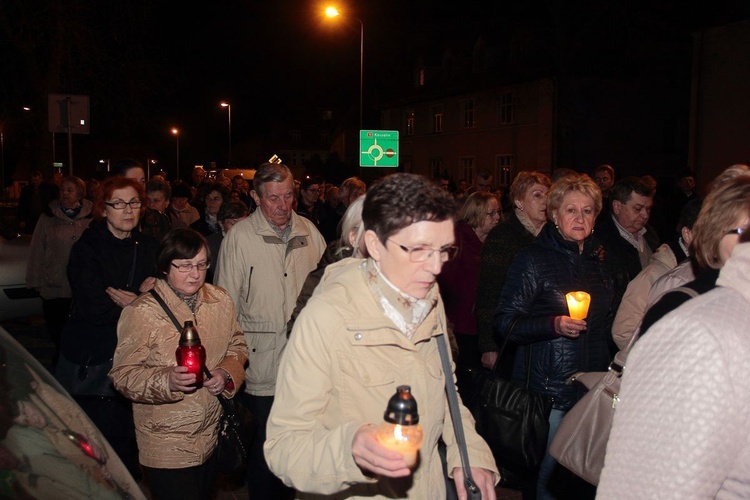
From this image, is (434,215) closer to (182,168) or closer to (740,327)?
(740,327)

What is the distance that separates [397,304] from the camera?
251 cm

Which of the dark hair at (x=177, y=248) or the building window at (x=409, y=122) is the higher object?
the building window at (x=409, y=122)

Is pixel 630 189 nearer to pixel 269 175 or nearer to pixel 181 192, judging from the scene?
pixel 269 175

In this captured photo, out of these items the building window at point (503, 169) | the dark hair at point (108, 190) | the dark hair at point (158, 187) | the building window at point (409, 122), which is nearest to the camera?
the dark hair at point (108, 190)

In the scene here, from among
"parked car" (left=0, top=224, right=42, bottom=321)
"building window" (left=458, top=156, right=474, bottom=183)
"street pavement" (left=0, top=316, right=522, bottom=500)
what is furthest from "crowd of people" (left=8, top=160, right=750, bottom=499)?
"building window" (left=458, top=156, right=474, bottom=183)

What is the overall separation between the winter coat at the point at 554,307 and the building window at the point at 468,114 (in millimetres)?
36046

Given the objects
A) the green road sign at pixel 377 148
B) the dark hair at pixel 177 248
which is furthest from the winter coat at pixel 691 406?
A: the green road sign at pixel 377 148

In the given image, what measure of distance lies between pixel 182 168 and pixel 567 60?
72.7 meters

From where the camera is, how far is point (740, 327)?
1.78 metres

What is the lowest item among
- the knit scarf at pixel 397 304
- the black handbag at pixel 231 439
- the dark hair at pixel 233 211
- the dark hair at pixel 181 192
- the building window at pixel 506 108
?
the black handbag at pixel 231 439

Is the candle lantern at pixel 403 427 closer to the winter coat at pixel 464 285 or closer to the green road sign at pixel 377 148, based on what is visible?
the winter coat at pixel 464 285

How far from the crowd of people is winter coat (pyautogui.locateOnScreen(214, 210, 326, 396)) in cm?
1

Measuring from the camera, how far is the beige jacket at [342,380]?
2.33 meters

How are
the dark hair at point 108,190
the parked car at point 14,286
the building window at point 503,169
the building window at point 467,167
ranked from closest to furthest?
the dark hair at point 108,190 < the parked car at point 14,286 < the building window at point 503,169 < the building window at point 467,167
